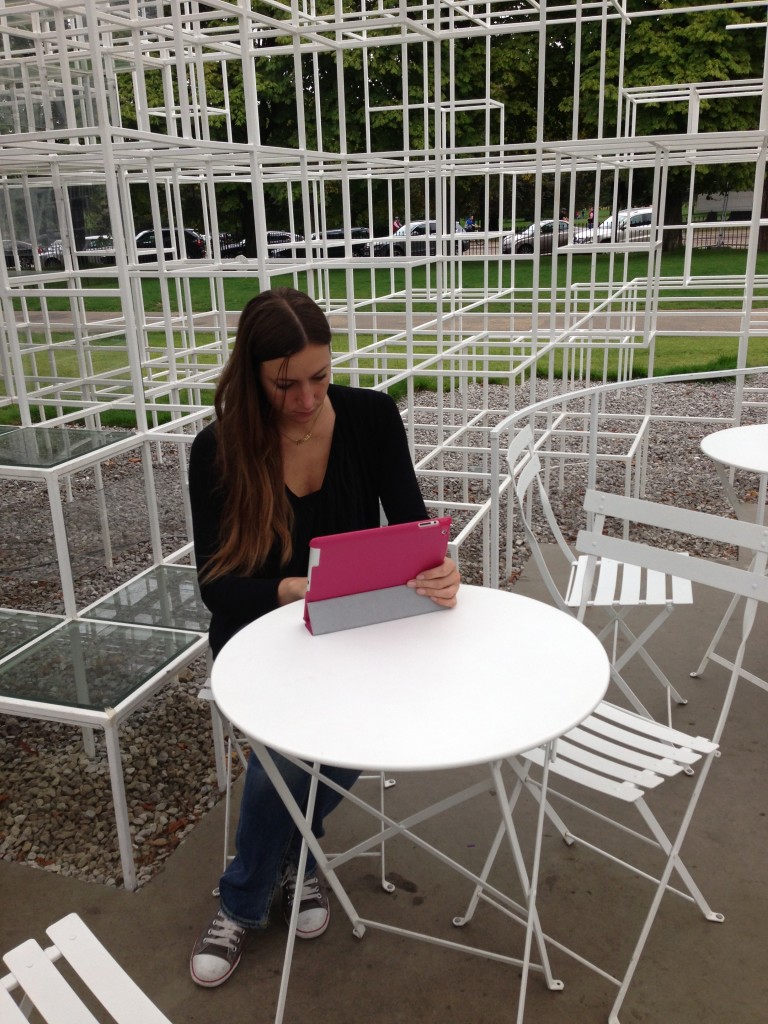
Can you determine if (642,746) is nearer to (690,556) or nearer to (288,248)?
(690,556)

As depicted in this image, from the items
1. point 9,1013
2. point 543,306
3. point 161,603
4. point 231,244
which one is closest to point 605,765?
point 9,1013

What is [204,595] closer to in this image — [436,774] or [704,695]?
[436,774]

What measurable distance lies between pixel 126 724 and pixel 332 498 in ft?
5.68

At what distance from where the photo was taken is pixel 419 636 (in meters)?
2.13

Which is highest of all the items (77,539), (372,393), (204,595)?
(372,393)

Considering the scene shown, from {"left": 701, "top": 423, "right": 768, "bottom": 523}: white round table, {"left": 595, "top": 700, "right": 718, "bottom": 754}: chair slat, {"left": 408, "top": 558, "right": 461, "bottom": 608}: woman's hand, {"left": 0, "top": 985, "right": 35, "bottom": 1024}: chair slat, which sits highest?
{"left": 408, "top": 558, "right": 461, "bottom": 608}: woman's hand

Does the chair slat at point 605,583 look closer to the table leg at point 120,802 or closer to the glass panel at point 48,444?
the table leg at point 120,802

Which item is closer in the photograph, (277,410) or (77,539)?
(277,410)

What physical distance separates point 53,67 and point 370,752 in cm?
469

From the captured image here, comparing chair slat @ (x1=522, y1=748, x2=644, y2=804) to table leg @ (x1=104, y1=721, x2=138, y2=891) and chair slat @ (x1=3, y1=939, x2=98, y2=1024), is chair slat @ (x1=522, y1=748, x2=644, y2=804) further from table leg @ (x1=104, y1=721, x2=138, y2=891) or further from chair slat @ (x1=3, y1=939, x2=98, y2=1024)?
table leg @ (x1=104, y1=721, x2=138, y2=891)

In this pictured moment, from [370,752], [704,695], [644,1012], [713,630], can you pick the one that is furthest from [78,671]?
[713,630]

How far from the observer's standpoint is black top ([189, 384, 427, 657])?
7.88ft

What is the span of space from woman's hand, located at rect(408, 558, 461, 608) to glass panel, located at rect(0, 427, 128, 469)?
1532 mm

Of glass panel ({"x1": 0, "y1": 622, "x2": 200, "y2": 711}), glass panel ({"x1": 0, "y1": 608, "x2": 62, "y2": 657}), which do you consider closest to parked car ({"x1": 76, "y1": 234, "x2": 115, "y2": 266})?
→ glass panel ({"x1": 0, "y1": 608, "x2": 62, "y2": 657})
